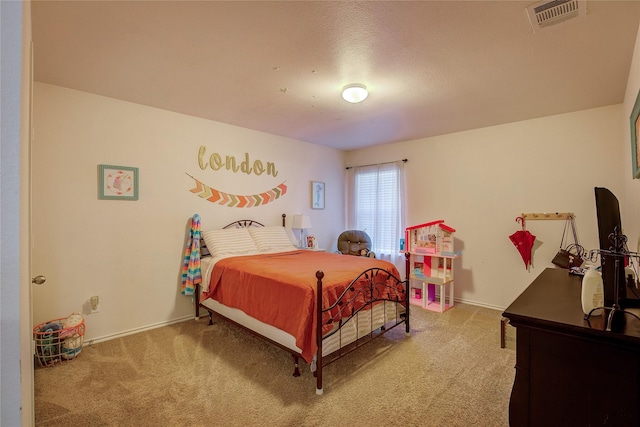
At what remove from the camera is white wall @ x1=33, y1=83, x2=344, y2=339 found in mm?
2711

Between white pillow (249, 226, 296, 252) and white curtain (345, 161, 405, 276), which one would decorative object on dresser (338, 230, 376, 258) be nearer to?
white curtain (345, 161, 405, 276)

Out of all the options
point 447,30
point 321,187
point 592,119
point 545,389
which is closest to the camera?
point 545,389

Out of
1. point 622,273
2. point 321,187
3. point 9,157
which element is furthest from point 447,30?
point 321,187

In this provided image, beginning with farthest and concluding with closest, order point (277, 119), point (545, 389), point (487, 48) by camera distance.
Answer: point (277, 119), point (487, 48), point (545, 389)

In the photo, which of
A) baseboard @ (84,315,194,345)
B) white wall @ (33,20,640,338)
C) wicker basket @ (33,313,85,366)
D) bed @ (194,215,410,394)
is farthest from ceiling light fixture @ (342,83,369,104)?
wicker basket @ (33,313,85,366)

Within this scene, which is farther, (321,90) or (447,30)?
(321,90)

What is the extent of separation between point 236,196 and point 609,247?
12.1 feet

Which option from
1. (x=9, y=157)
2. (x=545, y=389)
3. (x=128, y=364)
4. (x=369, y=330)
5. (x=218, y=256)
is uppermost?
(x=9, y=157)

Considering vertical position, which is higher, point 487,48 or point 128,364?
point 487,48

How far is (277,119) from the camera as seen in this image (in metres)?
3.72

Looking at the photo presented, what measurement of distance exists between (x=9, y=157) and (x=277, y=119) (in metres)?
3.38

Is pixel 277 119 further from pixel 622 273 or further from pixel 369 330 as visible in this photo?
pixel 622 273

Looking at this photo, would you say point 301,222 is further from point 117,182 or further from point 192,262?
point 117,182

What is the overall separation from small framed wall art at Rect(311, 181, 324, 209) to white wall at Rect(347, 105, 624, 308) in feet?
4.81
